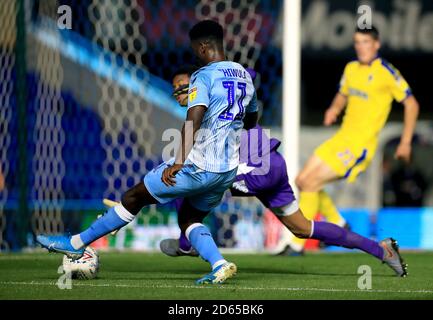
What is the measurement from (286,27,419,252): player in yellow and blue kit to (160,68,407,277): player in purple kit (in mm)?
2481

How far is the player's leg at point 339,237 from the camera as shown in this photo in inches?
303

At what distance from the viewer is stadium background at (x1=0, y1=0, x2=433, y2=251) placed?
11.6 m

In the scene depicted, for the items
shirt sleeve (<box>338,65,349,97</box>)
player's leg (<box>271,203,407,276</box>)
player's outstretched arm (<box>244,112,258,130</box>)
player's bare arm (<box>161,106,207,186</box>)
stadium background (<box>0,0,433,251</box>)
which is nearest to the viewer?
player's bare arm (<box>161,106,207,186</box>)

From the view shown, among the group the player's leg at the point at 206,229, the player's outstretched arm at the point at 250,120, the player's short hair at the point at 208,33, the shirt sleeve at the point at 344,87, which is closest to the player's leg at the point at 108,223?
the player's leg at the point at 206,229

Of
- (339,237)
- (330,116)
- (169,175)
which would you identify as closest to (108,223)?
(169,175)

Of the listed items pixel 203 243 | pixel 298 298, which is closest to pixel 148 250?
pixel 203 243

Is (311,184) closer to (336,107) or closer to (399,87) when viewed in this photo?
(336,107)

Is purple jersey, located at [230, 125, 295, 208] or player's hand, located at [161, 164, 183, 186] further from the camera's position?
purple jersey, located at [230, 125, 295, 208]

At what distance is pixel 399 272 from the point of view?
7.78 meters

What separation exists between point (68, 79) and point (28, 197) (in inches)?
69.9

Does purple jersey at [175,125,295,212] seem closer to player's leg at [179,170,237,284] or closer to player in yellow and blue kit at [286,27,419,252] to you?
player's leg at [179,170,237,284]

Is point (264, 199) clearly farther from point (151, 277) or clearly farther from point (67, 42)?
point (67, 42)

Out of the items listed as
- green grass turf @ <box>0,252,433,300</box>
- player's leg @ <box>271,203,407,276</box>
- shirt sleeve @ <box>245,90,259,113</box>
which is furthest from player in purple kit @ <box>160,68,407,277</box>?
shirt sleeve @ <box>245,90,259,113</box>

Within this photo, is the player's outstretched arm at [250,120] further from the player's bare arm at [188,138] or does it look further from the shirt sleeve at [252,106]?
the player's bare arm at [188,138]
